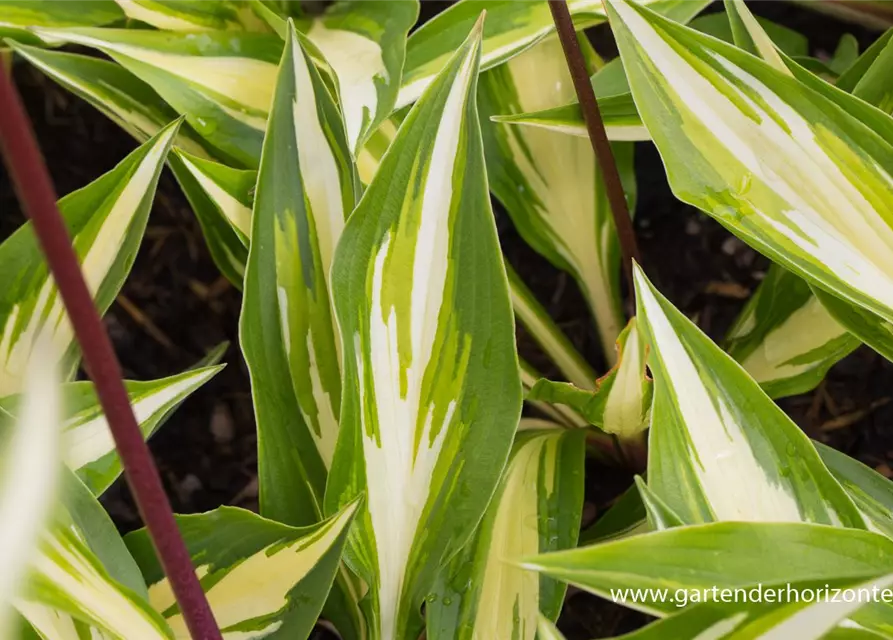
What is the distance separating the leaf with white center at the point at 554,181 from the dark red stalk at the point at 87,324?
0.51 metres

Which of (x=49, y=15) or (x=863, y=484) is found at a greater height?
(x=49, y=15)

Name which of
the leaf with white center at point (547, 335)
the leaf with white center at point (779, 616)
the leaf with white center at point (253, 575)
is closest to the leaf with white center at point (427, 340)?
the leaf with white center at point (253, 575)

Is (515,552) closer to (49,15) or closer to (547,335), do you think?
(547,335)

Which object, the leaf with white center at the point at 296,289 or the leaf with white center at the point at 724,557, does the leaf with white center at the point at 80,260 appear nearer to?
the leaf with white center at the point at 296,289

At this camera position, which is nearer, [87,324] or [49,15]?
[87,324]

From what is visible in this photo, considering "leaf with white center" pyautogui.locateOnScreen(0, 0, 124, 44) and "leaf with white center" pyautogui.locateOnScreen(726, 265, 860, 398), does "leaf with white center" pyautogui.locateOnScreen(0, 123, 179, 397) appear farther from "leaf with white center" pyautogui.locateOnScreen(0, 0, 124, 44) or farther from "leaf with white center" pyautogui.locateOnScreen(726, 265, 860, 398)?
"leaf with white center" pyautogui.locateOnScreen(726, 265, 860, 398)

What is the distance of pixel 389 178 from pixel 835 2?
552 millimetres

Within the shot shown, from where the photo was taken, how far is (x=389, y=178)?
1.47ft

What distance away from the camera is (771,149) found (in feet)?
1.55

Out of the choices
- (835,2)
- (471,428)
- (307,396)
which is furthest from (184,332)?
(835,2)

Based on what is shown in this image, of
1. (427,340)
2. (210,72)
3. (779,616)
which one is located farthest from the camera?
(210,72)

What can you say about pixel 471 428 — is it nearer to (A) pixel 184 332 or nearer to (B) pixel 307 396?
(B) pixel 307 396

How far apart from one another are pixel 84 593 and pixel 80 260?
26cm

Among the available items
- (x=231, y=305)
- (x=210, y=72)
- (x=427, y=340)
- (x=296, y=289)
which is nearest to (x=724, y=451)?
(x=427, y=340)
